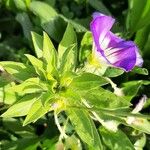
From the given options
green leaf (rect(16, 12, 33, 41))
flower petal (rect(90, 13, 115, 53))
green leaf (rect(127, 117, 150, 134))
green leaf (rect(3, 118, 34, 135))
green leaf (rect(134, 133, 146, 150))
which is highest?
flower petal (rect(90, 13, 115, 53))

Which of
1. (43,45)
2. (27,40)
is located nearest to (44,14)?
(27,40)

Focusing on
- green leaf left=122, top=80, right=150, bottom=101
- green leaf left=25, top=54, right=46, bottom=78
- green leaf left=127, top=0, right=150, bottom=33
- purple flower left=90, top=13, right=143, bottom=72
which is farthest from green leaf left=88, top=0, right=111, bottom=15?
green leaf left=25, top=54, right=46, bottom=78

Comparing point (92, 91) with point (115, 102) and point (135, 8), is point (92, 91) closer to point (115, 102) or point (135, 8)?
point (115, 102)

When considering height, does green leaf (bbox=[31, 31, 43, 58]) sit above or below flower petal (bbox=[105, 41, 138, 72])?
below

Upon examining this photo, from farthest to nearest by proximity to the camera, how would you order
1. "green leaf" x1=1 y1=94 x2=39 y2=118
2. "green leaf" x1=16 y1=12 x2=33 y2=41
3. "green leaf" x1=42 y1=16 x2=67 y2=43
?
"green leaf" x1=16 y1=12 x2=33 y2=41 → "green leaf" x1=42 y1=16 x2=67 y2=43 → "green leaf" x1=1 y1=94 x2=39 y2=118

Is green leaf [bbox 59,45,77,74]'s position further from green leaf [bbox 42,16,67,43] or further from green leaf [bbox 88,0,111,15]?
green leaf [bbox 88,0,111,15]

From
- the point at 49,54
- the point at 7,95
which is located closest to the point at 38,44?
the point at 49,54
